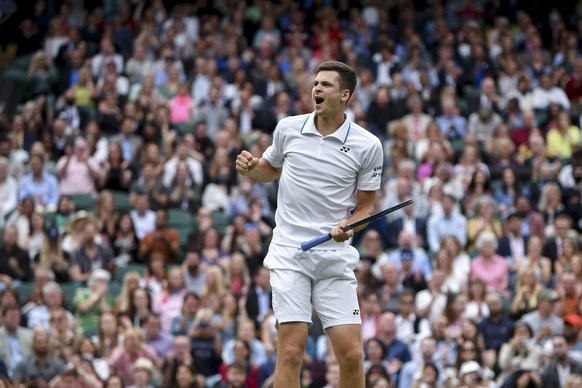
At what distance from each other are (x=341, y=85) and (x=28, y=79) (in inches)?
616

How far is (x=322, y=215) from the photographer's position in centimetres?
894

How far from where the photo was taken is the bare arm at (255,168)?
8.95 m

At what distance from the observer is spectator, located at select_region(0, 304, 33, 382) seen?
1573cm

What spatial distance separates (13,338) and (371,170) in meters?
8.14

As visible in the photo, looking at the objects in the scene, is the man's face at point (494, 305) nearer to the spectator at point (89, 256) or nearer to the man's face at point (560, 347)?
the man's face at point (560, 347)

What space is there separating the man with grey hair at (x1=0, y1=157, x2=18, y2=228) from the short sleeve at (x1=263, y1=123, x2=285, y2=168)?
35.9ft

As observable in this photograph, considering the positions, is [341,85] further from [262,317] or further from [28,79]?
[28,79]

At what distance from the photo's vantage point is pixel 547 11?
89.0ft

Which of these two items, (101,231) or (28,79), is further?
(28,79)

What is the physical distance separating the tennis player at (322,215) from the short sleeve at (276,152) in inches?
0.7

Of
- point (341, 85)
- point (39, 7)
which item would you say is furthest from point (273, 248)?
point (39, 7)

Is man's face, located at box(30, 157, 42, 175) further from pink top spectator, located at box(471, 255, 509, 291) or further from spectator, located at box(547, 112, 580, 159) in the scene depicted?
spectator, located at box(547, 112, 580, 159)

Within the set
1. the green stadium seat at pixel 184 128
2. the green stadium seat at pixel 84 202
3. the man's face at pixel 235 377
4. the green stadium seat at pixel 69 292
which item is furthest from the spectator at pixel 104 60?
the man's face at pixel 235 377

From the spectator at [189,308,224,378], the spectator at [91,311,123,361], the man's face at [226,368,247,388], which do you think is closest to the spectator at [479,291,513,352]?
the man's face at [226,368,247,388]
